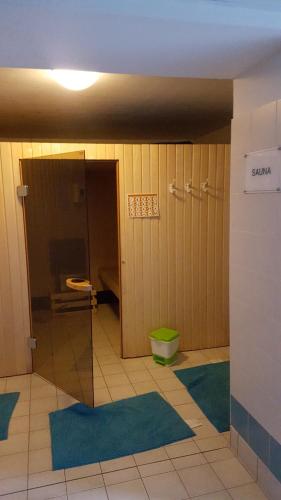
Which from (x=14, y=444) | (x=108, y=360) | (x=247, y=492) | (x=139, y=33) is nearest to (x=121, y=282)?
(x=108, y=360)

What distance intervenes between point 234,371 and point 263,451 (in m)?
0.41

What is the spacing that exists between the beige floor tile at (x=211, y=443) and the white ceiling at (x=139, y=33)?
2114 mm

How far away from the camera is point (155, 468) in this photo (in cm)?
206

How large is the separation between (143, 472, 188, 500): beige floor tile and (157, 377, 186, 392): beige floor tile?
2.92 feet

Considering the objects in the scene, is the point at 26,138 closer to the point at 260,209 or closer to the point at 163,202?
the point at 163,202

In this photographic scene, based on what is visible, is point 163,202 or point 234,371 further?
point 163,202

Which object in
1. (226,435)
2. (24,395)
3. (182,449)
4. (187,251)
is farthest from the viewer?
(187,251)

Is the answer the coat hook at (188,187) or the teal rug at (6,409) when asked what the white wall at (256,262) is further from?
the teal rug at (6,409)

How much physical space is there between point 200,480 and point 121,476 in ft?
1.40

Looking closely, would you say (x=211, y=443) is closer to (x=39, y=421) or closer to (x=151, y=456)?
(x=151, y=456)

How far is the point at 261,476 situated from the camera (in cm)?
187

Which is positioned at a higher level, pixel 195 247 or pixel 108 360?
pixel 195 247

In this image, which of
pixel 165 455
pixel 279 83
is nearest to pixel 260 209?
pixel 279 83

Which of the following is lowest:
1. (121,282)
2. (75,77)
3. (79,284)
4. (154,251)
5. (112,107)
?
(121,282)
